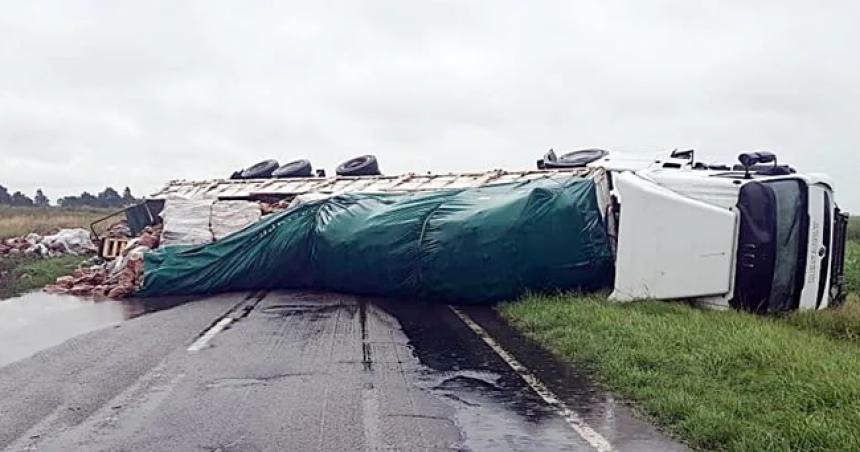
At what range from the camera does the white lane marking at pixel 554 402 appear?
227 inches

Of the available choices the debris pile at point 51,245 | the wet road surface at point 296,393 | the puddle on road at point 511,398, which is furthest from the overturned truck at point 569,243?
the debris pile at point 51,245

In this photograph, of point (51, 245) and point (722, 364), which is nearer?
point (722, 364)

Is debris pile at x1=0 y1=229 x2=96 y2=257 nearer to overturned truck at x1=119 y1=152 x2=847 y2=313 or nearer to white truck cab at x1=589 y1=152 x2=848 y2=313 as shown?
overturned truck at x1=119 y1=152 x2=847 y2=313

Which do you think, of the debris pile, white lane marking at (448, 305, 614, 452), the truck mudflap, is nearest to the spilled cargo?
the truck mudflap

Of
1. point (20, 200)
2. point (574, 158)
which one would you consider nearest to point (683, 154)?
point (574, 158)

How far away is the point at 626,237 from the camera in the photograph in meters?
12.8

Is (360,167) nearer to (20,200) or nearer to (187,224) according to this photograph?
(187,224)

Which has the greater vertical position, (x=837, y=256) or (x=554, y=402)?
(x=837, y=256)

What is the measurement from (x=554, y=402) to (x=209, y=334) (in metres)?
5.01

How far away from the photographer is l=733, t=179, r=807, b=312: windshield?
1138cm

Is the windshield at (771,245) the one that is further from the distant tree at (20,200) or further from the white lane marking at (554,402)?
the distant tree at (20,200)

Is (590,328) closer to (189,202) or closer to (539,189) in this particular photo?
(539,189)

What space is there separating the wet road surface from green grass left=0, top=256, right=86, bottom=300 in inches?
303

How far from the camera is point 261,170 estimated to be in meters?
27.2
